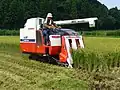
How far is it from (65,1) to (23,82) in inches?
3865

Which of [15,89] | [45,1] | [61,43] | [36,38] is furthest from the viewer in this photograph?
[45,1]

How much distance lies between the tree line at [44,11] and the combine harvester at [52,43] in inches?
2397

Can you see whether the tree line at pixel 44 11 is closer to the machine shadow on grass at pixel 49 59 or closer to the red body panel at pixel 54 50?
the machine shadow on grass at pixel 49 59

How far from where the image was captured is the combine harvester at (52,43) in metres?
15.7

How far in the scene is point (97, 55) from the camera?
13.0 m

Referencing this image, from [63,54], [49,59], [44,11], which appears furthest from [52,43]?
[44,11]

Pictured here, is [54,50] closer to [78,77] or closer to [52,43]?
[52,43]

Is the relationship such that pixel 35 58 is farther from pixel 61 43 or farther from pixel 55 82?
pixel 55 82

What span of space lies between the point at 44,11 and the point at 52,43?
246ft

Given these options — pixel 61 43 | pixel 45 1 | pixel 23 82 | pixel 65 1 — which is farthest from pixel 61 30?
pixel 65 1

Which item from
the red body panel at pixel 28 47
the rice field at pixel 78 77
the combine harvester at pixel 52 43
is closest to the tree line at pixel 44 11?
the red body panel at pixel 28 47

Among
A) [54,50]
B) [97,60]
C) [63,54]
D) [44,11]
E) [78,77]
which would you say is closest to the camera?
[78,77]

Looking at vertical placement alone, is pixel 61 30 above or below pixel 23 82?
above

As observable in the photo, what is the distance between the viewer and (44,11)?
9056cm
